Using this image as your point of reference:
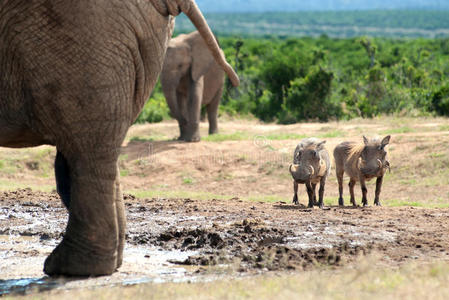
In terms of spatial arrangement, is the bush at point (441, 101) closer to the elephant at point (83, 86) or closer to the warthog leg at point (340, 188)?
the warthog leg at point (340, 188)

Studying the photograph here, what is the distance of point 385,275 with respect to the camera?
548 cm

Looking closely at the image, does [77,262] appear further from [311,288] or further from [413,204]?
[413,204]

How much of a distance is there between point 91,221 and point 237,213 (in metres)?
4.09

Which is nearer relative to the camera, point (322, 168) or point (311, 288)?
point (311, 288)

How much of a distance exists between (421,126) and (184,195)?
6.40m

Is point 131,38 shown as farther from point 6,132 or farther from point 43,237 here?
point 43,237

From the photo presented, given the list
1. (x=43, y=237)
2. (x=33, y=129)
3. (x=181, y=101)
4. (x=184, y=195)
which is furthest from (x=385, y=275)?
(x=181, y=101)

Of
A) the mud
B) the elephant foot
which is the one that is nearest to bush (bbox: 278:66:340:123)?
the mud

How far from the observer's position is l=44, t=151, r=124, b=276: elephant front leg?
5.75 m

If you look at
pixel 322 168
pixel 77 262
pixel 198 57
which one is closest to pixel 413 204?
pixel 322 168

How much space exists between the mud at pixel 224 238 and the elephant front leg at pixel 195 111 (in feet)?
20.5

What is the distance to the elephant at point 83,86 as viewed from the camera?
5.54 metres

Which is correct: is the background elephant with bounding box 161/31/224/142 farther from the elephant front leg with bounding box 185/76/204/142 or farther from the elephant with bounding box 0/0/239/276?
the elephant with bounding box 0/0/239/276

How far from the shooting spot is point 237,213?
969 cm
